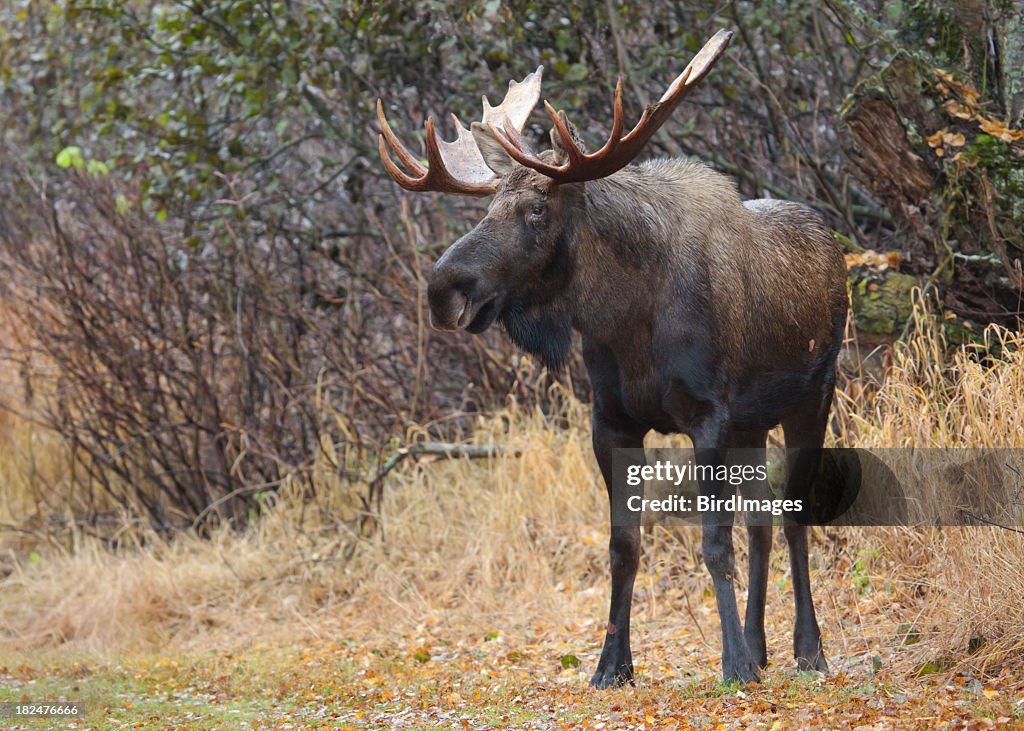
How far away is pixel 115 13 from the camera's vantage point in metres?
9.75

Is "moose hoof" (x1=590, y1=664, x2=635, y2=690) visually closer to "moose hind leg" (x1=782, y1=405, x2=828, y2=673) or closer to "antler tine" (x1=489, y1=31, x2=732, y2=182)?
"moose hind leg" (x1=782, y1=405, x2=828, y2=673)

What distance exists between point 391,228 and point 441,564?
11.3ft

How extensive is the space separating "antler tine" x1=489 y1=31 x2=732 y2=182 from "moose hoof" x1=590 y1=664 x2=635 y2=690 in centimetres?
214

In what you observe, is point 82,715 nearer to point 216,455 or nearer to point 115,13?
point 216,455

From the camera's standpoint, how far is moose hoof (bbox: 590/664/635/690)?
→ 19.5ft

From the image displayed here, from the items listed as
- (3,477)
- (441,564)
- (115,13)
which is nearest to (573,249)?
(441,564)

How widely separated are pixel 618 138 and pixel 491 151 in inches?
33.8

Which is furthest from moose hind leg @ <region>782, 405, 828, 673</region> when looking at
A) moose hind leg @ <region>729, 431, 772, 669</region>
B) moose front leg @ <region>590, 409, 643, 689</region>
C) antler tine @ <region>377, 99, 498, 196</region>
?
antler tine @ <region>377, 99, 498, 196</region>

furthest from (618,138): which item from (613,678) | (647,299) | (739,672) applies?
(613,678)

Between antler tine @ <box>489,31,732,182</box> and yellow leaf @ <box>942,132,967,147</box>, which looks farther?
yellow leaf @ <box>942,132,967,147</box>

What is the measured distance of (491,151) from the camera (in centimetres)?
604

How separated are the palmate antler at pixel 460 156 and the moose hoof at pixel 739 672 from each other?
2.23m

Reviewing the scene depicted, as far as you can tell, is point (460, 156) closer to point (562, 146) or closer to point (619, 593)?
point (562, 146)

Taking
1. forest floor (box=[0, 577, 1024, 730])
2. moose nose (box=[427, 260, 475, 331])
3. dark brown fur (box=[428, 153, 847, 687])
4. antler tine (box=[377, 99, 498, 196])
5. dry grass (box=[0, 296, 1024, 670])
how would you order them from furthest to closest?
dry grass (box=[0, 296, 1024, 670]) < antler tine (box=[377, 99, 498, 196]) < dark brown fur (box=[428, 153, 847, 687]) < moose nose (box=[427, 260, 475, 331]) < forest floor (box=[0, 577, 1024, 730])
